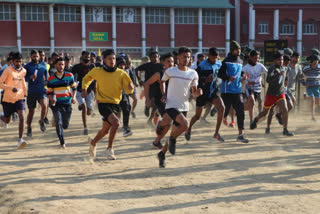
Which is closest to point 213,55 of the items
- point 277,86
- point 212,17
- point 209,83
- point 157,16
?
point 209,83

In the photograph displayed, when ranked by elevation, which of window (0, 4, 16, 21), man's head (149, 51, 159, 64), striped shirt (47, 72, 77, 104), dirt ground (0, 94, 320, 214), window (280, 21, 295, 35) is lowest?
dirt ground (0, 94, 320, 214)

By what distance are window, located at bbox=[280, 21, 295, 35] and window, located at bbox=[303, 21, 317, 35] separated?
1.40 meters

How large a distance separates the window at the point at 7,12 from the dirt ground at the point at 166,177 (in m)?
36.7

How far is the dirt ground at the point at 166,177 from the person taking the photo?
513cm

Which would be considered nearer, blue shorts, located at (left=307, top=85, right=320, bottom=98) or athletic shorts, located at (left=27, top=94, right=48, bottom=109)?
athletic shorts, located at (left=27, top=94, right=48, bottom=109)

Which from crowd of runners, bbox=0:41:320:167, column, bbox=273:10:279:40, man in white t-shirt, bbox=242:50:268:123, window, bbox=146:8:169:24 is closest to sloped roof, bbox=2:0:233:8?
window, bbox=146:8:169:24

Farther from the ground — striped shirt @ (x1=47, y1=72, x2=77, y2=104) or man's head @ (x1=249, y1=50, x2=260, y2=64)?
man's head @ (x1=249, y1=50, x2=260, y2=64)

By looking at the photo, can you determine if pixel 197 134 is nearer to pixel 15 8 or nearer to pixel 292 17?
pixel 15 8

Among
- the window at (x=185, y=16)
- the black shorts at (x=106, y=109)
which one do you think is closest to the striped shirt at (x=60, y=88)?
the black shorts at (x=106, y=109)

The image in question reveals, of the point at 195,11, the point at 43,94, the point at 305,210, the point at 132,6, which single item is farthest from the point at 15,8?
the point at 305,210

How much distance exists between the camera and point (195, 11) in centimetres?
4844

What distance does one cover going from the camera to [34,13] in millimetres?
44594

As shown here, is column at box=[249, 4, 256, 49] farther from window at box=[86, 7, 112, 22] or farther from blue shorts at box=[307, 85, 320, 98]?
blue shorts at box=[307, 85, 320, 98]

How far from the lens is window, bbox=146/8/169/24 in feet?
154
